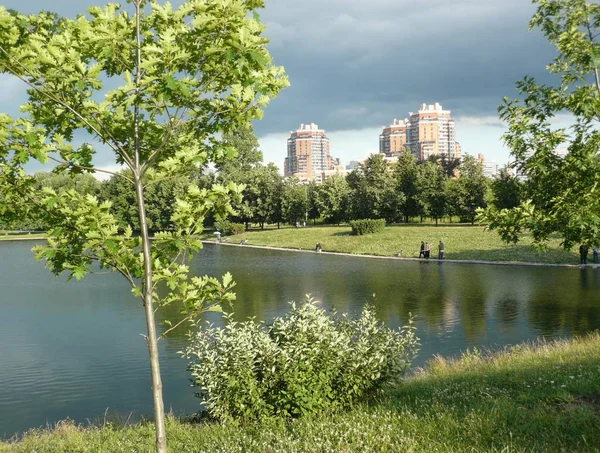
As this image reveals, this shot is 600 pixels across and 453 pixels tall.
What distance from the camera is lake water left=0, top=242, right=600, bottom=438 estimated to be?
40.5 ft

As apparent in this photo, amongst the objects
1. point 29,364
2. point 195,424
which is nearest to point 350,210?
point 29,364

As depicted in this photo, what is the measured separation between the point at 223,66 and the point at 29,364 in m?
13.6

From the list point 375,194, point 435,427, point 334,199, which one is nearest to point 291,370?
point 435,427

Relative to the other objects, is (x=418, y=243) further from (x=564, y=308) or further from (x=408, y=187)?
(x=564, y=308)

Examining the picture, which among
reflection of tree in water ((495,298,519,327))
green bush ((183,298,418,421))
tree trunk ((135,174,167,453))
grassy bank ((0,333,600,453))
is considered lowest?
reflection of tree in water ((495,298,519,327))

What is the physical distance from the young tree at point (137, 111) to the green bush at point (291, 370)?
2503 mm

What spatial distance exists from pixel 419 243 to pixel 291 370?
39595mm

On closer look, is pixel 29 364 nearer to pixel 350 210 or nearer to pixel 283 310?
pixel 283 310

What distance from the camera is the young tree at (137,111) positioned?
4.70 metres

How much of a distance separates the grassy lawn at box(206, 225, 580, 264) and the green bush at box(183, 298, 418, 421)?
27.3 meters

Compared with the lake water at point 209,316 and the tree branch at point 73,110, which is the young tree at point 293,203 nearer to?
the lake water at point 209,316

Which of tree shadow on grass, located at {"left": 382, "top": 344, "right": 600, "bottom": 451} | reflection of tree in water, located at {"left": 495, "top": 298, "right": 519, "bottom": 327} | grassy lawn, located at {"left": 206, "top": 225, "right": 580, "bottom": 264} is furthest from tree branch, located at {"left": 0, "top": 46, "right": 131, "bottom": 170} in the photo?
grassy lawn, located at {"left": 206, "top": 225, "right": 580, "bottom": 264}

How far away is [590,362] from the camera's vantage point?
10.3 meters

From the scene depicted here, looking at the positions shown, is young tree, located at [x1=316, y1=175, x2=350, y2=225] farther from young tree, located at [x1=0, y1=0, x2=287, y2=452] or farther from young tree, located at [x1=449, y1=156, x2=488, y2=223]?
young tree, located at [x1=0, y1=0, x2=287, y2=452]
